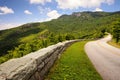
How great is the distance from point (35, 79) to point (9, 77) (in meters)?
2.11

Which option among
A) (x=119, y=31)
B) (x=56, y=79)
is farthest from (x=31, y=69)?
(x=119, y=31)

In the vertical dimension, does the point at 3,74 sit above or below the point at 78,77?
above

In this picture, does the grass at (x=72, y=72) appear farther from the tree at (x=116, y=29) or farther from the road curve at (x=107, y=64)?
the tree at (x=116, y=29)

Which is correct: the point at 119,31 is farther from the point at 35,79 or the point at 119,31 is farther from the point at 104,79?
the point at 35,79

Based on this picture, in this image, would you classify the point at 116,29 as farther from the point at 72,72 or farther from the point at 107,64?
the point at 72,72

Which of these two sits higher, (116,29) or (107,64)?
(107,64)

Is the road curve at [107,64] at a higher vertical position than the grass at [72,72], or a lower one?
lower

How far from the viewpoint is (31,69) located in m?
5.77

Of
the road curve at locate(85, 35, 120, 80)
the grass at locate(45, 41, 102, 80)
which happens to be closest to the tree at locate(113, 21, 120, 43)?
the road curve at locate(85, 35, 120, 80)

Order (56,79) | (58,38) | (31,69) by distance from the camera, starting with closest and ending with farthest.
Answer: (31,69), (56,79), (58,38)

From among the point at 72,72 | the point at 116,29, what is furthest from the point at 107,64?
the point at 116,29

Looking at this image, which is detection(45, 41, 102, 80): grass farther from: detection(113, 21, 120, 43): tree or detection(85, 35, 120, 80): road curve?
detection(113, 21, 120, 43): tree

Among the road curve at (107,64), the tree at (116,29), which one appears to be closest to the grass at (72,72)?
the road curve at (107,64)

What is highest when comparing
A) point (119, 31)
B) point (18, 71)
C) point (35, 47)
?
point (18, 71)
